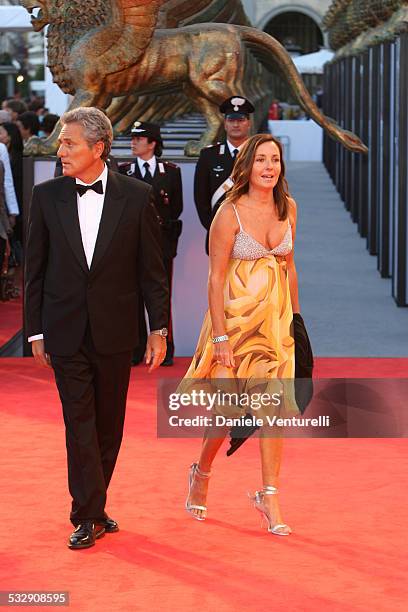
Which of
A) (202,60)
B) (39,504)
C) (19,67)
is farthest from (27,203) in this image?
(19,67)

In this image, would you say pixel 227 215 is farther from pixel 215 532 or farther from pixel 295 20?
pixel 295 20

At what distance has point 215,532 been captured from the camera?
561 cm

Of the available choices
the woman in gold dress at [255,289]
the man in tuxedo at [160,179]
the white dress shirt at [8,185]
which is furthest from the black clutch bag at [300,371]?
the white dress shirt at [8,185]

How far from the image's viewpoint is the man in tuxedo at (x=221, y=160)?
874 cm

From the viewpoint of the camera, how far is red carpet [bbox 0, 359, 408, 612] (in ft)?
15.9

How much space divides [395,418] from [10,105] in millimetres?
10839

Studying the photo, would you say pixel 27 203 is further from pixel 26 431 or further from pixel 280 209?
pixel 280 209

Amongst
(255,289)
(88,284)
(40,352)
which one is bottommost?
(40,352)

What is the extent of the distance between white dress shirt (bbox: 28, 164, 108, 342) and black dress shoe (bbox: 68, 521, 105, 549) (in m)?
0.72

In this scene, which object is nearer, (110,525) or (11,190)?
(110,525)

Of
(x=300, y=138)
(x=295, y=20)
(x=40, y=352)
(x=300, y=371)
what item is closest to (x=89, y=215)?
(x=40, y=352)

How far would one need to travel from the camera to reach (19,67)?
103 ft

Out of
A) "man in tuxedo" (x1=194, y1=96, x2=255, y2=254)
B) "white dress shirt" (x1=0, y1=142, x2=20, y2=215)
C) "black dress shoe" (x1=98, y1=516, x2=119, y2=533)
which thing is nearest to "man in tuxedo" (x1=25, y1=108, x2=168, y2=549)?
"black dress shoe" (x1=98, y1=516, x2=119, y2=533)

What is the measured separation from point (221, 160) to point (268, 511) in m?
3.75
